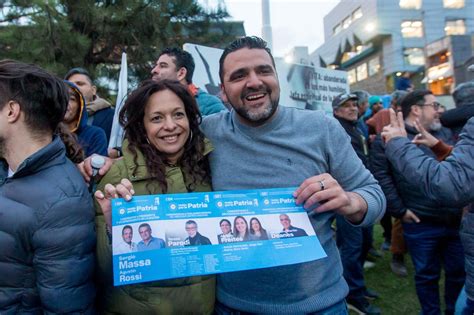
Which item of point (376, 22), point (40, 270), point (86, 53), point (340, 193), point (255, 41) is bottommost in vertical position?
point (40, 270)

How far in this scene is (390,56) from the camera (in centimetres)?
3519

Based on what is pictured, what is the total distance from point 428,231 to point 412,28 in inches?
1563

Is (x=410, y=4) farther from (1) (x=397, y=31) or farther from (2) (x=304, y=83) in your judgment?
(2) (x=304, y=83)

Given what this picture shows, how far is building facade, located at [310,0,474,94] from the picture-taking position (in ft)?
115

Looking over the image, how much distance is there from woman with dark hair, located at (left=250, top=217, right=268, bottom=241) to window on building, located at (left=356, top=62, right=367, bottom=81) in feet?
133

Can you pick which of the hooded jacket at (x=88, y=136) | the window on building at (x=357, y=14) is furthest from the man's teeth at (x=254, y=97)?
the window on building at (x=357, y=14)

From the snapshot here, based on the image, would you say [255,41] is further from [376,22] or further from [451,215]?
[376,22]

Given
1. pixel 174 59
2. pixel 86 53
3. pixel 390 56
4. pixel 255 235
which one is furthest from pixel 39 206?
pixel 390 56

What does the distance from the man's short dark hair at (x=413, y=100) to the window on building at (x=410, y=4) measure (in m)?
39.5

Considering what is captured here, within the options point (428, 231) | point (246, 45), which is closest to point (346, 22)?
point (428, 231)

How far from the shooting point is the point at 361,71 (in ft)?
132

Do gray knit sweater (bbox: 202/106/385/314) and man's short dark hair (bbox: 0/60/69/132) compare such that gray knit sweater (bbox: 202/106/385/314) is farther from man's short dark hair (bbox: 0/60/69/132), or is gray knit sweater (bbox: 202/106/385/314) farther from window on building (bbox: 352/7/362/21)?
window on building (bbox: 352/7/362/21)

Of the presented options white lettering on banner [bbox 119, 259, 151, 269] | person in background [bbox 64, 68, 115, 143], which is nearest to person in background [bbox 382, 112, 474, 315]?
white lettering on banner [bbox 119, 259, 151, 269]

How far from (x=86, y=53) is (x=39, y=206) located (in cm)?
646
